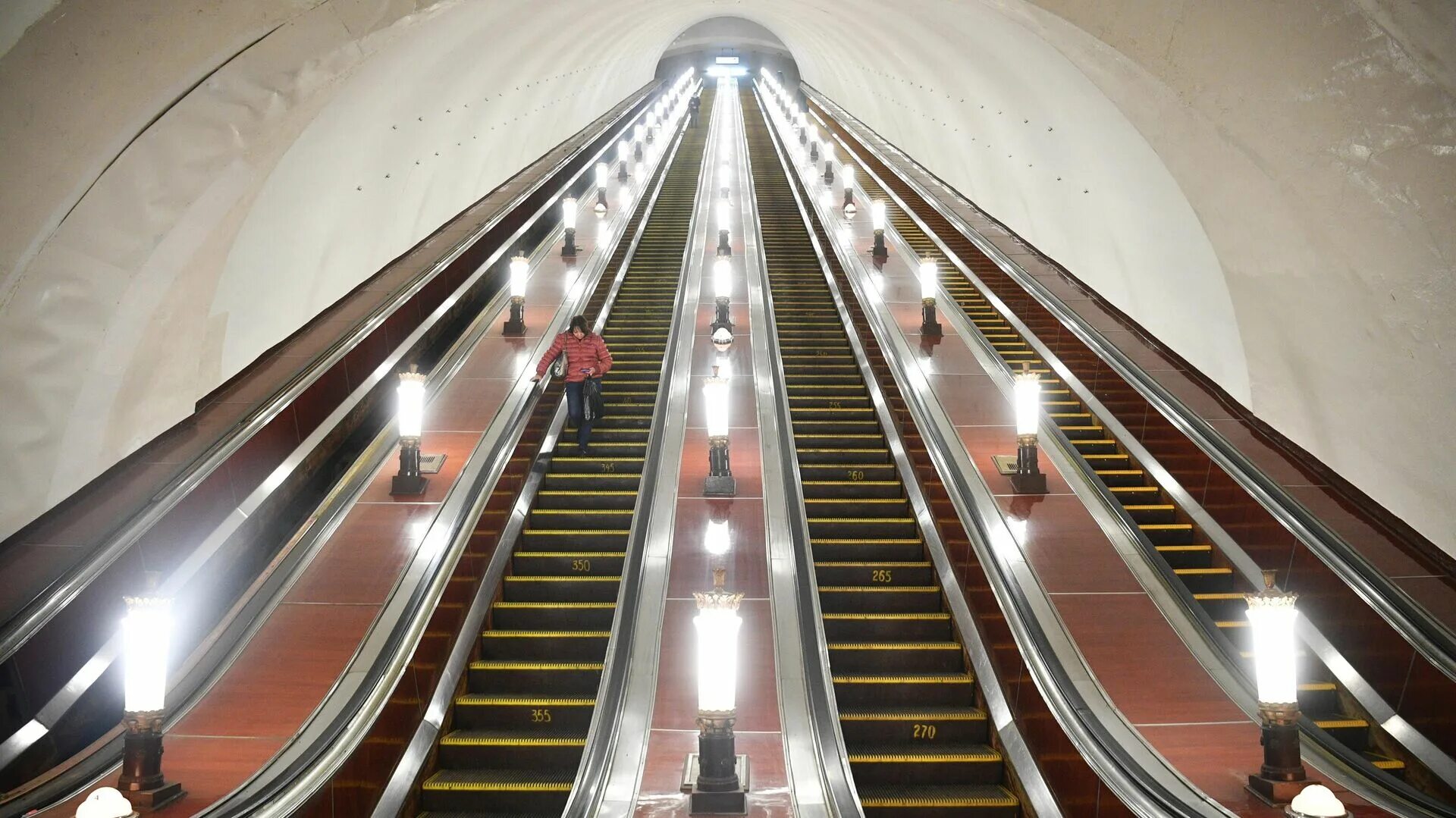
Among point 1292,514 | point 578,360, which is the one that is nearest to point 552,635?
point 578,360

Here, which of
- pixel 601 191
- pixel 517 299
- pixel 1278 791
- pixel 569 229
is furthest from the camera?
pixel 601 191

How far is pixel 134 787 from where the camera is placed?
399cm

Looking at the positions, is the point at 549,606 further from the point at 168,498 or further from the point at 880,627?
the point at 168,498

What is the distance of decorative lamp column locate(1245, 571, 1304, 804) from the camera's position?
13.6 feet

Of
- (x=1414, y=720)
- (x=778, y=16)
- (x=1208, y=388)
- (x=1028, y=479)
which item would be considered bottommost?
(x=1414, y=720)

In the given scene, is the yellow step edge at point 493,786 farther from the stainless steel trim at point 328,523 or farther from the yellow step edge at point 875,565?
the yellow step edge at point 875,565

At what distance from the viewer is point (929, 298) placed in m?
10.2

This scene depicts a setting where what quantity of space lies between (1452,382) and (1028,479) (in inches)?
98.1


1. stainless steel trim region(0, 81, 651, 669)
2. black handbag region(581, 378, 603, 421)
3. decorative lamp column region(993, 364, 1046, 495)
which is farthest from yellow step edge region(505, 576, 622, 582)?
decorative lamp column region(993, 364, 1046, 495)

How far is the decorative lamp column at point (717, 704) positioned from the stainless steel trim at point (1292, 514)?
3016 millimetres

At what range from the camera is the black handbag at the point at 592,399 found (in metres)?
8.25

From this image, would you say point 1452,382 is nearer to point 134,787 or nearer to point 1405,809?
point 1405,809

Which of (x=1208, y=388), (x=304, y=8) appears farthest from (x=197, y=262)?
(x=1208, y=388)

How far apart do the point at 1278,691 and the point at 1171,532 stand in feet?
9.43
